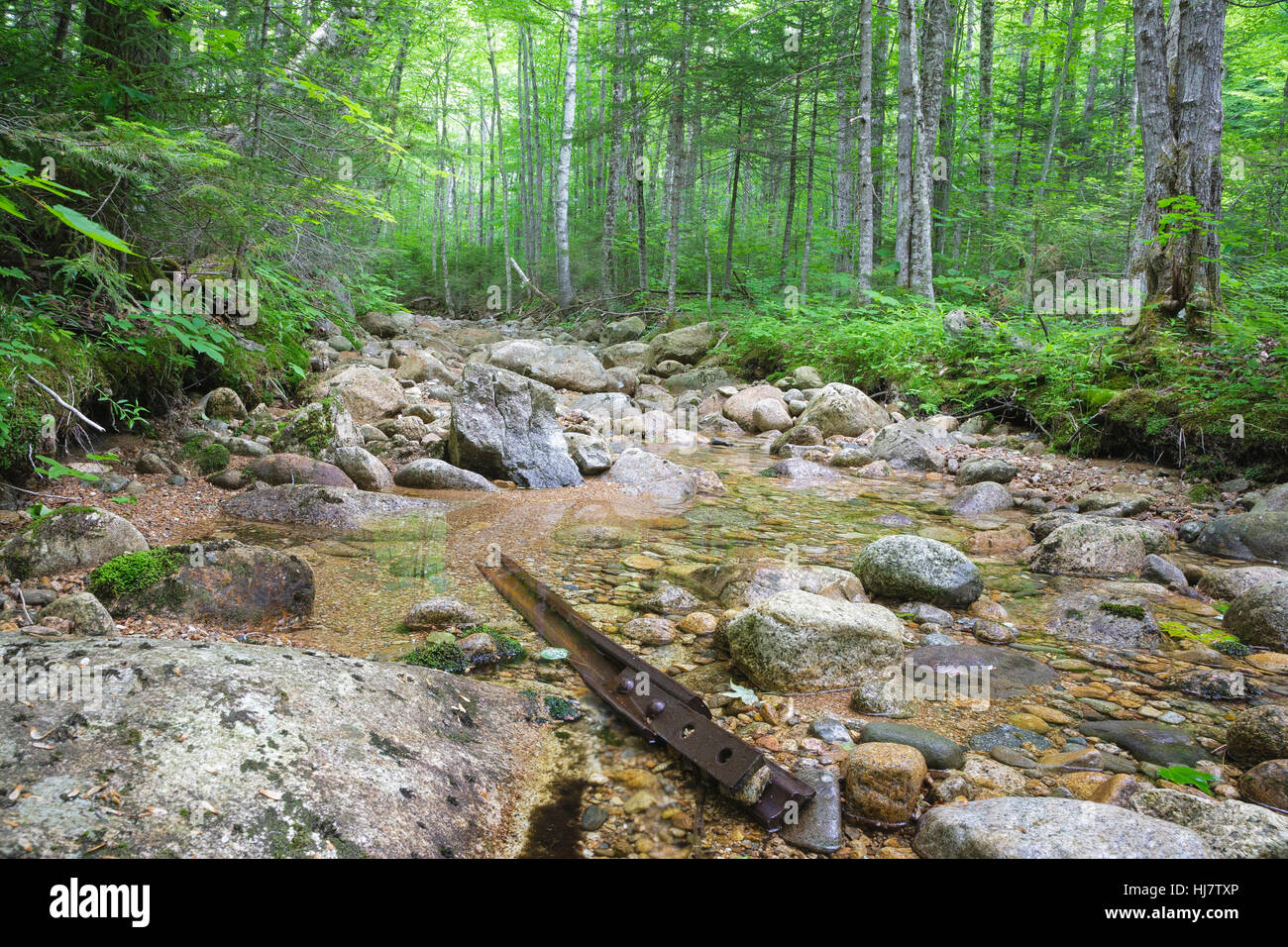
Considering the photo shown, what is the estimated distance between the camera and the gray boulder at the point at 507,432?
23.4ft

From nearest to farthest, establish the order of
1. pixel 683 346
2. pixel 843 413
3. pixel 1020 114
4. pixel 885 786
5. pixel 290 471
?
1. pixel 885 786
2. pixel 290 471
3. pixel 843 413
4. pixel 683 346
5. pixel 1020 114

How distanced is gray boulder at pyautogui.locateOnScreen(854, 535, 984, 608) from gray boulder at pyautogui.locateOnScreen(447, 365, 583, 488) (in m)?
3.98

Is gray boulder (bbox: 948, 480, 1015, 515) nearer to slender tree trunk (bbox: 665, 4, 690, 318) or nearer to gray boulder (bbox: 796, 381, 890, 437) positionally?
gray boulder (bbox: 796, 381, 890, 437)

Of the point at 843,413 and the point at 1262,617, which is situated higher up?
the point at 843,413

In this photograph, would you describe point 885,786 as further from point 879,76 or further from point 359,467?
point 879,76

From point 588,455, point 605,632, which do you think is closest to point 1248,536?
point 605,632

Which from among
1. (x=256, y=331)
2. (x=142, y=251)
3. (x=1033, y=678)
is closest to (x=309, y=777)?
(x=1033, y=678)

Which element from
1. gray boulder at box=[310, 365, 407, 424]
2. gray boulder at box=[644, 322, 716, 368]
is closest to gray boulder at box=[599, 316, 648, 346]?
gray boulder at box=[644, 322, 716, 368]

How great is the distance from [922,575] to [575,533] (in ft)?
9.02

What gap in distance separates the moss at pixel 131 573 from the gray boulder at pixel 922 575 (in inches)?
158

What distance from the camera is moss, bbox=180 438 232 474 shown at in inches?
224

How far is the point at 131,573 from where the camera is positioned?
10.3 ft

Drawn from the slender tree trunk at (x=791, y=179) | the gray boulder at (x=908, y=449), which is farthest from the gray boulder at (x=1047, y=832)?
Result: the slender tree trunk at (x=791, y=179)
